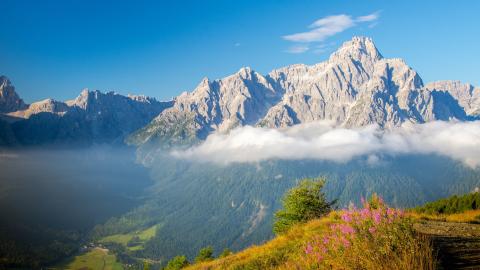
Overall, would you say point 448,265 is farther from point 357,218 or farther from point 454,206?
point 454,206

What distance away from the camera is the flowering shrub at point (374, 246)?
888cm

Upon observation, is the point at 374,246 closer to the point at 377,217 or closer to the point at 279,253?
the point at 377,217

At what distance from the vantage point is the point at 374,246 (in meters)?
9.86

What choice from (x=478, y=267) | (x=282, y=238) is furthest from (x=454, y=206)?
(x=478, y=267)

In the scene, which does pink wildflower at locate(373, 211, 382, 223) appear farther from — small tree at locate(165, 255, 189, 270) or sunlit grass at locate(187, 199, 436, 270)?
small tree at locate(165, 255, 189, 270)

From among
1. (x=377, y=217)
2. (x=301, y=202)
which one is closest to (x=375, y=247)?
(x=377, y=217)

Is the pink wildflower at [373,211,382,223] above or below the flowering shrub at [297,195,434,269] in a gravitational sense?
above

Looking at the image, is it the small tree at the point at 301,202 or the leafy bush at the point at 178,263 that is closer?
the small tree at the point at 301,202

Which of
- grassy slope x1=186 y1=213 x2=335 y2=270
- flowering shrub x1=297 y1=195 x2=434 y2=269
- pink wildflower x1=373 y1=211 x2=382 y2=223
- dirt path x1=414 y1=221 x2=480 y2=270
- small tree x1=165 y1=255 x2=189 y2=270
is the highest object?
pink wildflower x1=373 y1=211 x2=382 y2=223

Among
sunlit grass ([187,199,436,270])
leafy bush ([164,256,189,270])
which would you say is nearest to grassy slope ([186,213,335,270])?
sunlit grass ([187,199,436,270])

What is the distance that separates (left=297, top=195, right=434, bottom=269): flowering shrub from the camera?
8.88 metres

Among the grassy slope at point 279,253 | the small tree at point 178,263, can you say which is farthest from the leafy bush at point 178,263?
the grassy slope at point 279,253

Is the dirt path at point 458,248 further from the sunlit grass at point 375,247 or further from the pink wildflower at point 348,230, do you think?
the pink wildflower at point 348,230

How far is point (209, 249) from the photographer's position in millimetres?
115938
